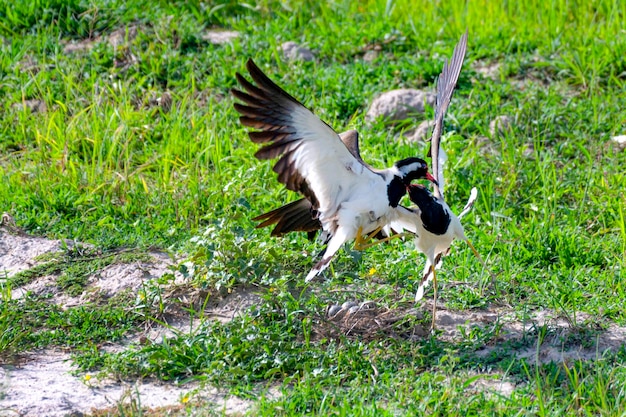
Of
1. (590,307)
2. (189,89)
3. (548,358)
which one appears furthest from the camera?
(189,89)

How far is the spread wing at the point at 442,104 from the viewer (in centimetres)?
508

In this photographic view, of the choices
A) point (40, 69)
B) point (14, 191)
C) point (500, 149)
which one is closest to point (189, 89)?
point (40, 69)

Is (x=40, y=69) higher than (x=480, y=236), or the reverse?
(x=40, y=69)

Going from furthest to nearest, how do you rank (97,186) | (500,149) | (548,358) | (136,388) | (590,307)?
(500,149) → (97,186) → (590,307) → (548,358) → (136,388)

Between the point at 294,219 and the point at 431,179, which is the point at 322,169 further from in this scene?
the point at 431,179

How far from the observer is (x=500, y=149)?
6336mm

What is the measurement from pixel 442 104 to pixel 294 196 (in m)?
1.13

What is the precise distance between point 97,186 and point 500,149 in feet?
8.58

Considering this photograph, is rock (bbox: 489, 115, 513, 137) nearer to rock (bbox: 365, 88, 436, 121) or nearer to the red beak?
rock (bbox: 365, 88, 436, 121)

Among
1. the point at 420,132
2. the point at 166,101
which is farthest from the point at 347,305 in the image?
the point at 166,101

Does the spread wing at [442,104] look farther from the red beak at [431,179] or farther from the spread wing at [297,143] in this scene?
the spread wing at [297,143]

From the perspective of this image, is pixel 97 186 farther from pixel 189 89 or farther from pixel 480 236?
pixel 480 236

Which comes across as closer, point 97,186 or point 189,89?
point 97,186

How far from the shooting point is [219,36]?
25.4 ft
